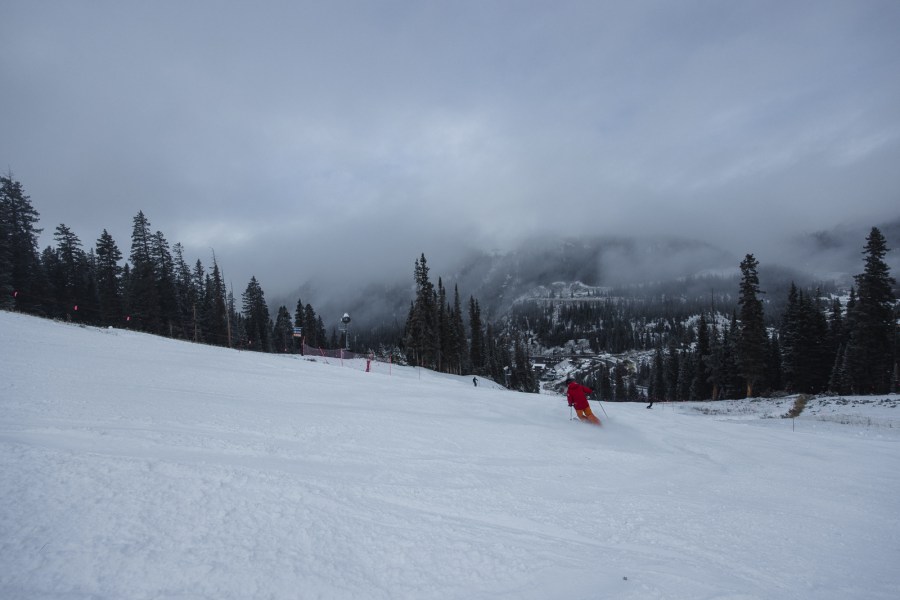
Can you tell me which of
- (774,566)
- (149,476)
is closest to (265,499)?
(149,476)

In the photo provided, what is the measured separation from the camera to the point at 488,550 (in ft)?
14.0

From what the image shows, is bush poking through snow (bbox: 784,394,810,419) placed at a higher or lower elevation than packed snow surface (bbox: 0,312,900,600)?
lower

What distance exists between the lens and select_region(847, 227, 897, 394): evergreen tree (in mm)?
39844

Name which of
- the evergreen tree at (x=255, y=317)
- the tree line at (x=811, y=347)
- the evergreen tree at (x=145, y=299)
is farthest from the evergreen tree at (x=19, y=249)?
the tree line at (x=811, y=347)

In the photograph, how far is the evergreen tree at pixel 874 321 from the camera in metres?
39.8

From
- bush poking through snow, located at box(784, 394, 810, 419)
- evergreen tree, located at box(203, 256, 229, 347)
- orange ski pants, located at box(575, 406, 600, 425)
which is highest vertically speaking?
evergreen tree, located at box(203, 256, 229, 347)

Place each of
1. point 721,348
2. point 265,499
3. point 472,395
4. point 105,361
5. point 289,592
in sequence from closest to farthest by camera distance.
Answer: point 289,592, point 265,499, point 105,361, point 472,395, point 721,348

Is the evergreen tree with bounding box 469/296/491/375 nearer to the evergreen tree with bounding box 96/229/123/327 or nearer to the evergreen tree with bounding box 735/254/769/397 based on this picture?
the evergreen tree with bounding box 735/254/769/397

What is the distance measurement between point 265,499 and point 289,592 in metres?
1.67

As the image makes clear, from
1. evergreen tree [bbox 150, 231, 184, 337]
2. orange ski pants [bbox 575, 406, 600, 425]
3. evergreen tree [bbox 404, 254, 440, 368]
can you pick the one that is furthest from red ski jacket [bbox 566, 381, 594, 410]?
evergreen tree [bbox 150, 231, 184, 337]

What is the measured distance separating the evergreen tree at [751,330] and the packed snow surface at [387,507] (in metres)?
39.4

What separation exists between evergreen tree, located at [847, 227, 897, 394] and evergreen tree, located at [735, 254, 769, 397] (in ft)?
25.5

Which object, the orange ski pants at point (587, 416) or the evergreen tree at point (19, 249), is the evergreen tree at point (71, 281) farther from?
the orange ski pants at point (587, 416)

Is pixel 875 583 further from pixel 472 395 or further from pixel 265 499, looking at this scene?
pixel 472 395
